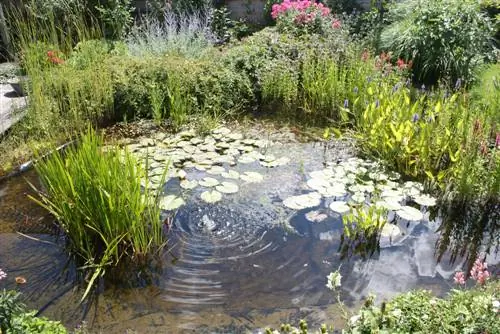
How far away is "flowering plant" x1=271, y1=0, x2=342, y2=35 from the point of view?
6.69 m

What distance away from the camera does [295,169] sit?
4.27 metres

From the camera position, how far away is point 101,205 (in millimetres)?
2812

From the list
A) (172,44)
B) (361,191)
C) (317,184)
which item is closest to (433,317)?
(361,191)

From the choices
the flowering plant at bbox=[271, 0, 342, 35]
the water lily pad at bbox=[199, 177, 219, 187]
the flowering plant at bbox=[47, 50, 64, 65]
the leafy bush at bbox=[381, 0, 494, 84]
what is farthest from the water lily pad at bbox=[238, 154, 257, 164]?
the leafy bush at bbox=[381, 0, 494, 84]

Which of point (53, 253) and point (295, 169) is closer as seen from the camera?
point (53, 253)

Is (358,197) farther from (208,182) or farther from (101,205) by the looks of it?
(101,205)

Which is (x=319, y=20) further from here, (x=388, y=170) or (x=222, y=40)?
(x=388, y=170)

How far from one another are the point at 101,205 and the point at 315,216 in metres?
1.61

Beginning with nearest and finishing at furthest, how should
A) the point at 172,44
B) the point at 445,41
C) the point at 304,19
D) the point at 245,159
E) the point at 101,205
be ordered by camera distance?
1. the point at 101,205
2. the point at 245,159
3. the point at 445,41
4. the point at 172,44
5. the point at 304,19

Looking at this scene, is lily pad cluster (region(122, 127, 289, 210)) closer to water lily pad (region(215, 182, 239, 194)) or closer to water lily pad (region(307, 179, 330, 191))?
water lily pad (region(215, 182, 239, 194))

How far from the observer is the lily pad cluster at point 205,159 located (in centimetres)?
384

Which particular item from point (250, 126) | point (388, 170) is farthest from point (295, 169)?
point (250, 126)

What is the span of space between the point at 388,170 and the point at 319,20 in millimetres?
3537

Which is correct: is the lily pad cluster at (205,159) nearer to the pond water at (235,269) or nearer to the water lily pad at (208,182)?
the water lily pad at (208,182)
